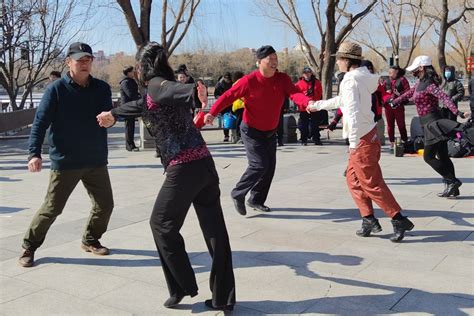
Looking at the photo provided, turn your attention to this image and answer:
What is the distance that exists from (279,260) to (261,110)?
6.51 feet

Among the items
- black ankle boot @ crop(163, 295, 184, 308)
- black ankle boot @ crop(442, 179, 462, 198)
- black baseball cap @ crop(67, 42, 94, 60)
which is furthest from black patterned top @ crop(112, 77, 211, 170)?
black ankle boot @ crop(442, 179, 462, 198)

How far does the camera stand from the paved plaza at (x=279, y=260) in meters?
3.86

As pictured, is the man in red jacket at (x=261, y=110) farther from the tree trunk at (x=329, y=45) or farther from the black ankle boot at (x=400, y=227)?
the tree trunk at (x=329, y=45)

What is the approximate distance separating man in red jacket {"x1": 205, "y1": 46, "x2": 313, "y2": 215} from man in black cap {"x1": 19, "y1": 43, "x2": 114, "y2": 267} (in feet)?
5.48

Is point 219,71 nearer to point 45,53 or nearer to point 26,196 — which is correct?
point 45,53

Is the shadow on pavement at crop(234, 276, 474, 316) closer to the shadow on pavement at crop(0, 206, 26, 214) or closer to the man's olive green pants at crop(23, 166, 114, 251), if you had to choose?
the man's olive green pants at crop(23, 166, 114, 251)

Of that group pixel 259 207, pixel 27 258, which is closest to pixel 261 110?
pixel 259 207

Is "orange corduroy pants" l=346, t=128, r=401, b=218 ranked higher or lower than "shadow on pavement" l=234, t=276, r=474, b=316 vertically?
higher

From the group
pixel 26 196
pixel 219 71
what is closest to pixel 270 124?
pixel 26 196

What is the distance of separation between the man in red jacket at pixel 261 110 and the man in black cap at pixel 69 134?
167 cm

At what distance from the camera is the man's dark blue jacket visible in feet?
14.9

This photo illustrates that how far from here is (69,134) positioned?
15.2ft

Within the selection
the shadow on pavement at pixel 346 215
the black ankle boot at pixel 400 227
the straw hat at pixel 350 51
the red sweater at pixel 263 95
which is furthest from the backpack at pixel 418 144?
the straw hat at pixel 350 51

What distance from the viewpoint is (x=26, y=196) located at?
25.3 feet
